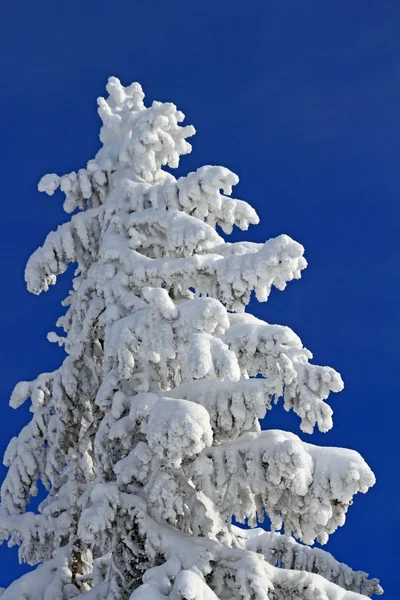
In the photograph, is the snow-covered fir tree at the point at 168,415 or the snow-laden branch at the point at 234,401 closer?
the snow-covered fir tree at the point at 168,415

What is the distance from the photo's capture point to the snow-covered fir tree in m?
9.71

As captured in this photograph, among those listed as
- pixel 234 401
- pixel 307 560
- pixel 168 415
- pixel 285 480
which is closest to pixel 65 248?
pixel 234 401

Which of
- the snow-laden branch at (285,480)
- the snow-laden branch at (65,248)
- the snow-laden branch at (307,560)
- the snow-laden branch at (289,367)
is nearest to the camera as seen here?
the snow-laden branch at (285,480)

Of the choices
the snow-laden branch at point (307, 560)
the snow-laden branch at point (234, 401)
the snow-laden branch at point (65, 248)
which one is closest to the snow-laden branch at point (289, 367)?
the snow-laden branch at point (234, 401)

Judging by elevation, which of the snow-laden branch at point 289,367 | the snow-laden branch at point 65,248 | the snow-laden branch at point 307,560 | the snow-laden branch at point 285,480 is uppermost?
the snow-laden branch at point 65,248

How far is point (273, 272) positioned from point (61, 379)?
4.82 m

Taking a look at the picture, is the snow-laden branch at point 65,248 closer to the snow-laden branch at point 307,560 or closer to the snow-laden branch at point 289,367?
the snow-laden branch at point 289,367

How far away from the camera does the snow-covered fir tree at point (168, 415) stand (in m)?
9.71

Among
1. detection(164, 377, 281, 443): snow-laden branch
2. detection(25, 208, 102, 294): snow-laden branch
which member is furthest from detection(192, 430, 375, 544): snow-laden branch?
detection(25, 208, 102, 294): snow-laden branch

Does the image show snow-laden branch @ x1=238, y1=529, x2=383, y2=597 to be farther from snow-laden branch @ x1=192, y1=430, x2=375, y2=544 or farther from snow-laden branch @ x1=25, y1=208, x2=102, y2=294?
snow-laden branch @ x1=25, y1=208, x2=102, y2=294

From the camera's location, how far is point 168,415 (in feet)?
31.1

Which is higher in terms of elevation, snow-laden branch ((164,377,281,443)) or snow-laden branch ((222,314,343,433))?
snow-laden branch ((222,314,343,433))

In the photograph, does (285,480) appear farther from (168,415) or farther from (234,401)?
(168,415)

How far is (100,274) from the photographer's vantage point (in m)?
12.9
